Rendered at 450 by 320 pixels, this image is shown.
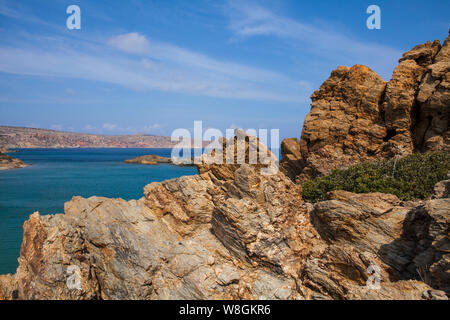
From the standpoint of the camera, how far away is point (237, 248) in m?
11.5

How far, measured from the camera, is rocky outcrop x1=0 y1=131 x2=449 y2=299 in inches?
399

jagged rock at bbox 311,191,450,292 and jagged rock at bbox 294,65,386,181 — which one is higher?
jagged rock at bbox 294,65,386,181

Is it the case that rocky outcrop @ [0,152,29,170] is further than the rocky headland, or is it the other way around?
rocky outcrop @ [0,152,29,170]

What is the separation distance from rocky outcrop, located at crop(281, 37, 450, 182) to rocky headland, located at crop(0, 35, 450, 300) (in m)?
7.93

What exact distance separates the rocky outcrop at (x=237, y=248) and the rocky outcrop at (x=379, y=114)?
8362 millimetres

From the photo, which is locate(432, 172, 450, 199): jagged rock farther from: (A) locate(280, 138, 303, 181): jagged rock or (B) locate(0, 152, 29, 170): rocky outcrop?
(B) locate(0, 152, 29, 170): rocky outcrop

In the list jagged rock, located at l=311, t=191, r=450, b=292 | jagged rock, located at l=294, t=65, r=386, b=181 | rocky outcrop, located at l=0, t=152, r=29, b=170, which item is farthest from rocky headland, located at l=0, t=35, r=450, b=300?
rocky outcrop, located at l=0, t=152, r=29, b=170

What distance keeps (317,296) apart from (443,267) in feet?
12.7

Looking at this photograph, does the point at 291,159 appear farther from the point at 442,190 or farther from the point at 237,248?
the point at 237,248

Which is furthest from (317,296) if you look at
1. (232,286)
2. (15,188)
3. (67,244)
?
(15,188)

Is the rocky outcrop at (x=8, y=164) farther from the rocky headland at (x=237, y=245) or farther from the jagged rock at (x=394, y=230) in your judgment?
the jagged rock at (x=394, y=230)

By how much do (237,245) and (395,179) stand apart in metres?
8.63
